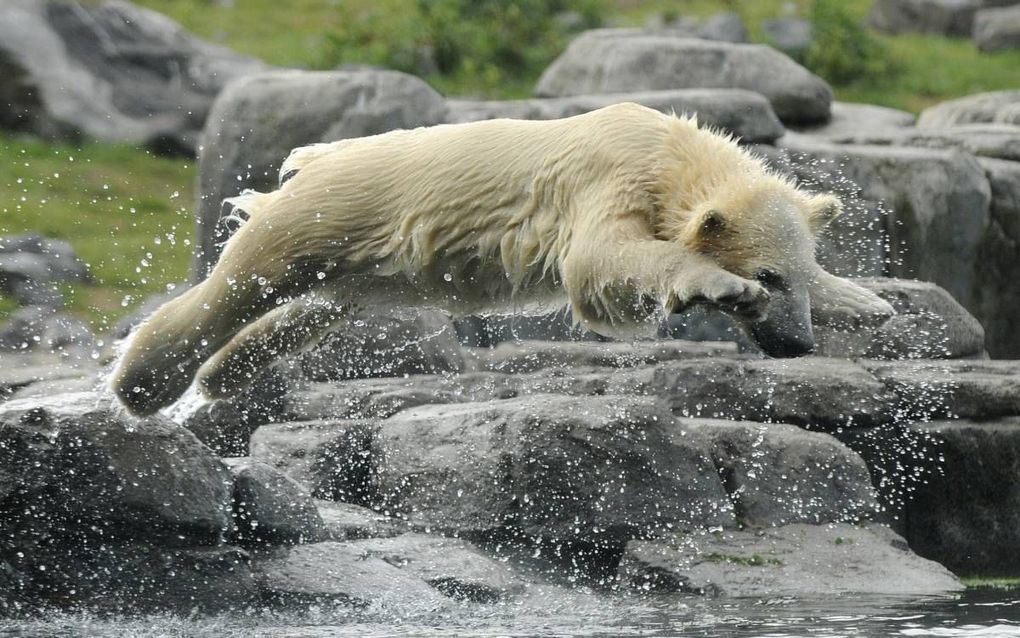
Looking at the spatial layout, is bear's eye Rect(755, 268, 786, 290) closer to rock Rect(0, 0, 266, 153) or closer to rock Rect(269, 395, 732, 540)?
rock Rect(269, 395, 732, 540)

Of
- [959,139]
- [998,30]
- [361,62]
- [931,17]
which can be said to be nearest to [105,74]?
[361,62]

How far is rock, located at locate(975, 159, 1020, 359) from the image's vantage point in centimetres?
1166

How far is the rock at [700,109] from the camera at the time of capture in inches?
448

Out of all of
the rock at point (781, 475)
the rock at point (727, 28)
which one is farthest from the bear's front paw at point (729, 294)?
the rock at point (727, 28)

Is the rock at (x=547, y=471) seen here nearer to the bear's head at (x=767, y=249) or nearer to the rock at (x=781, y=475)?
the rock at (x=781, y=475)

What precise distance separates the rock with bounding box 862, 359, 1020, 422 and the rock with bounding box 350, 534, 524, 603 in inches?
103

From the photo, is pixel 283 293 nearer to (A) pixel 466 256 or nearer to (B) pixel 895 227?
(A) pixel 466 256

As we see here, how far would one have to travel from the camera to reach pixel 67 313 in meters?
13.7

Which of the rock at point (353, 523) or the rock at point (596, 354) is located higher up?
the rock at point (596, 354)

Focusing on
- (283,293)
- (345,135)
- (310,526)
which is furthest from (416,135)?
(345,135)

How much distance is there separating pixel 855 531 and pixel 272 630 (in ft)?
9.93

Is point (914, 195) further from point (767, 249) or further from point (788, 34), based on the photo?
point (788, 34)

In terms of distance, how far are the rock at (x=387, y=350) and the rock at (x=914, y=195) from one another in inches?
134

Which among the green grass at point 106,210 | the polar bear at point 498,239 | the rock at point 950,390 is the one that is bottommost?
the green grass at point 106,210
